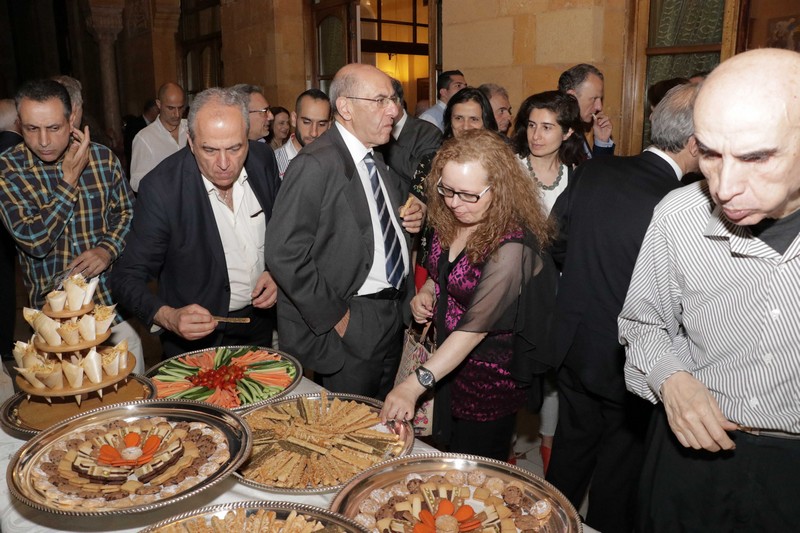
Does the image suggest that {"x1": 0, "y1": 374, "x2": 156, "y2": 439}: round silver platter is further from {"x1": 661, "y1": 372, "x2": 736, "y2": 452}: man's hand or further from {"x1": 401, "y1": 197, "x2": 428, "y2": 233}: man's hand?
{"x1": 661, "y1": 372, "x2": 736, "y2": 452}: man's hand

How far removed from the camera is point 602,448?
8.73 feet

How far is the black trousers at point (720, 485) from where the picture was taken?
1452mm

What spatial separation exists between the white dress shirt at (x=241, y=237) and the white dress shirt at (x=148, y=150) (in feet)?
10.1

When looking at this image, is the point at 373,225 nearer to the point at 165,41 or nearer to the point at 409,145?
the point at 409,145

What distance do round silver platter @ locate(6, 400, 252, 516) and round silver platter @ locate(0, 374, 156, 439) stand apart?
0.08 metres

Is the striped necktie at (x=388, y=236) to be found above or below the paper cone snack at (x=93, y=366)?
above

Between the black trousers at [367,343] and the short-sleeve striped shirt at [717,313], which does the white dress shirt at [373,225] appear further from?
the short-sleeve striped shirt at [717,313]

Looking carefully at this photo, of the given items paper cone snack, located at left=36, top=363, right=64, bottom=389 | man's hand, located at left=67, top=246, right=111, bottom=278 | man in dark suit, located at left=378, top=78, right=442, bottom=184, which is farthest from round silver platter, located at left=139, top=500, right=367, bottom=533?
man in dark suit, located at left=378, top=78, right=442, bottom=184

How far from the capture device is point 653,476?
1.70m

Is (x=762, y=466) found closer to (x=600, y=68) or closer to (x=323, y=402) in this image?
(x=323, y=402)

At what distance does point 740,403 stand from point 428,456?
744 millimetres

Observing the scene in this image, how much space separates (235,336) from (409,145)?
161cm

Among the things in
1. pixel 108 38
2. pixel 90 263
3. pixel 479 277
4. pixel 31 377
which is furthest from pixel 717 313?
pixel 108 38

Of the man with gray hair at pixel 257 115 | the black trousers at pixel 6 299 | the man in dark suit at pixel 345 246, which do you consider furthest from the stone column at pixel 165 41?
the man in dark suit at pixel 345 246
